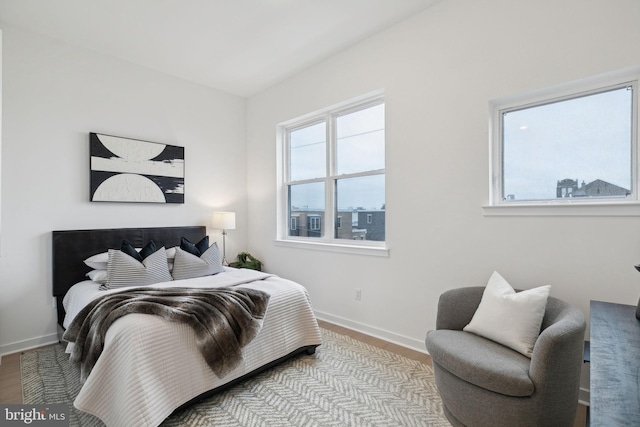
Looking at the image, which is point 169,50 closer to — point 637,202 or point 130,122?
point 130,122

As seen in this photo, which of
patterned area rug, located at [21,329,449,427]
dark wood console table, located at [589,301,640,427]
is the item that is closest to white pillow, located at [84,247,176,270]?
patterned area rug, located at [21,329,449,427]

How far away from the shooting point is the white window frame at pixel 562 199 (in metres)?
1.86

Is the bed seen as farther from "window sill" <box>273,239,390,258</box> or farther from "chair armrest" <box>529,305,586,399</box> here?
"chair armrest" <box>529,305,586,399</box>

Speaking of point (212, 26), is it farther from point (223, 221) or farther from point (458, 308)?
point (458, 308)

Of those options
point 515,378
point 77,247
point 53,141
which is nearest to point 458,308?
point 515,378

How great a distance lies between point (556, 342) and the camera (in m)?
1.39

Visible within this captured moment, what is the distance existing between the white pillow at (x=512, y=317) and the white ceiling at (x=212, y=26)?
2333 mm

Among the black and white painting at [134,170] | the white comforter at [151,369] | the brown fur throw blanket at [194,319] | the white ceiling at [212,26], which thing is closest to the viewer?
the white comforter at [151,369]

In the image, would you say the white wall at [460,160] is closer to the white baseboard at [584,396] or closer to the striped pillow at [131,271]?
the white baseboard at [584,396]

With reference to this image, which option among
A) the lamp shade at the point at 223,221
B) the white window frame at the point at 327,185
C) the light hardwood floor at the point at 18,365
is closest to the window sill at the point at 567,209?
the white window frame at the point at 327,185

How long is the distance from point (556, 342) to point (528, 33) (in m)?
1.99

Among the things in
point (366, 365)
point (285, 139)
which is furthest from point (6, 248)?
point (366, 365)

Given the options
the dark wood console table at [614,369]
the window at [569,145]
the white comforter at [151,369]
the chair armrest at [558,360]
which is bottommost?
the white comforter at [151,369]

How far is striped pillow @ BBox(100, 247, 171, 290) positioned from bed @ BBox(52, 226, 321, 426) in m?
0.18
